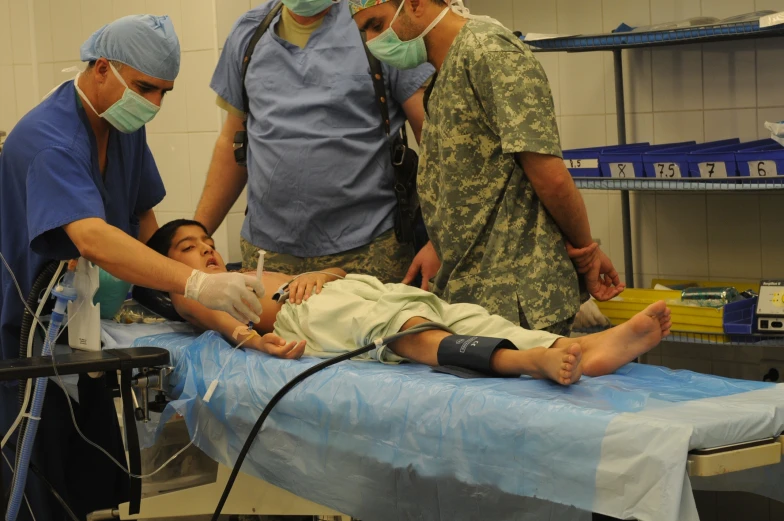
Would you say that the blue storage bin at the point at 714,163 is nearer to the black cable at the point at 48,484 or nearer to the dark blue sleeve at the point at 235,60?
the dark blue sleeve at the point at 235,60

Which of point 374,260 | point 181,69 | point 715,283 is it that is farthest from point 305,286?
point 715,283

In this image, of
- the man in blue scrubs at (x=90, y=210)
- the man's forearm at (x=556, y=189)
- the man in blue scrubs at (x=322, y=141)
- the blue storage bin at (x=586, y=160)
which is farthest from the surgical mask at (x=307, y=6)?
the blue storage bin at (x=586, y=160)

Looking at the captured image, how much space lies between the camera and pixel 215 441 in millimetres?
2156

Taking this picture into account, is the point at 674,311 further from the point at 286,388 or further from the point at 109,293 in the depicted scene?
the point at 109,293

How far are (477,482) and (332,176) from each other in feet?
3.89

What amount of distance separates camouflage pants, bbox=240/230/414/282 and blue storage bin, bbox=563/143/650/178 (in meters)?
0.83

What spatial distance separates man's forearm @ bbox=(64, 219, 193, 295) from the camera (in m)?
2.12

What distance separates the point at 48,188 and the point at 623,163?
185 cm

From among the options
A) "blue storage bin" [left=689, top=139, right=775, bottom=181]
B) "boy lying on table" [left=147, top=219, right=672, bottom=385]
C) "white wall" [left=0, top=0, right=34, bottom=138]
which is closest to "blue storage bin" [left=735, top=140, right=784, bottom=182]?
"blue storage bin" [left=689, top=139, right=775, bottom=181]

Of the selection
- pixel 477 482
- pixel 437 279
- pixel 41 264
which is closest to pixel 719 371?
pixel 437 279

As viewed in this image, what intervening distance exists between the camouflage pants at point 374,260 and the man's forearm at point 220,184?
372 mm

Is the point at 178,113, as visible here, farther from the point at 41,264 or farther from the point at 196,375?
the point at 196,375

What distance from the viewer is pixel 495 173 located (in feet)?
7.10

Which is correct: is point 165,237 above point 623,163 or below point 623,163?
below
